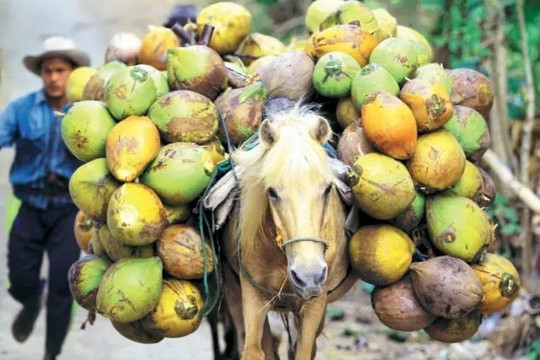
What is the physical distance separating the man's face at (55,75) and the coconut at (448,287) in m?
3.05

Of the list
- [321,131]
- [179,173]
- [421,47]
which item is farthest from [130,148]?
[421,47]

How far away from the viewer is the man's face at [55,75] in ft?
19.9

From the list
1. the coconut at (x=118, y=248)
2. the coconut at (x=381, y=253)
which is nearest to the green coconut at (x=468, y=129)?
the coconut at (x=381, y=253)

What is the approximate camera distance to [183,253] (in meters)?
3.97

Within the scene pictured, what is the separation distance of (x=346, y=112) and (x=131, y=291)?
1260 millimetres

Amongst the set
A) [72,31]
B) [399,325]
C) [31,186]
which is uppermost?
[399,325]

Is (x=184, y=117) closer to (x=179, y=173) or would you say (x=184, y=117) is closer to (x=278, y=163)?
(x=179, y=173)

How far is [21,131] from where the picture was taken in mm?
5949

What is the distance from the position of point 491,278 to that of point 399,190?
64cm

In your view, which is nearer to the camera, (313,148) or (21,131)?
(313,148)

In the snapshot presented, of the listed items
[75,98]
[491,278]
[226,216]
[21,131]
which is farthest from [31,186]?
[491,278]

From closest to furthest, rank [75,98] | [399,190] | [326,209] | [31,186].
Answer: [326,209], [399,190], [75,98], [31,186]

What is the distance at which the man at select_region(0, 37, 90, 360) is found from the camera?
5891mm

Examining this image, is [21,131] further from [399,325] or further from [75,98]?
[399,325]
